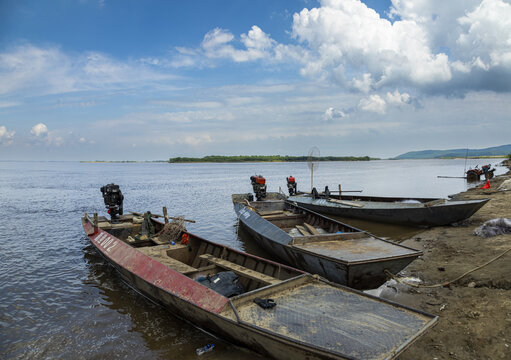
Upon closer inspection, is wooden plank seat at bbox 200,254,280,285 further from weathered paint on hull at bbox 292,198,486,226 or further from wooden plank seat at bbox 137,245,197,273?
weathered paint on hull at bbox 292,198,486,226

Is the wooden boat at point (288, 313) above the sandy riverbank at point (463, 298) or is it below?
above

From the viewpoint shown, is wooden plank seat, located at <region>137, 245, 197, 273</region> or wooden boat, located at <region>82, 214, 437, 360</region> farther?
wooden plank seat, located at <region>137, 245, 197, 273</region>

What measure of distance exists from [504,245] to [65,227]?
72.4 feet

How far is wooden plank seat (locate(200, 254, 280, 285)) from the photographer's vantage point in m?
7.15

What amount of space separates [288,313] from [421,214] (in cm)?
1233

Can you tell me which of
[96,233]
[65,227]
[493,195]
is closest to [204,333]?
[96,233]

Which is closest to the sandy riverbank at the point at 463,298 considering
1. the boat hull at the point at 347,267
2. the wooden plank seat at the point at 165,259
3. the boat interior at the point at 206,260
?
the boat hull at the point at 347,267

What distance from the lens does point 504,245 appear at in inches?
395

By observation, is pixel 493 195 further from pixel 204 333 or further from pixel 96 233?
pixel 96 233

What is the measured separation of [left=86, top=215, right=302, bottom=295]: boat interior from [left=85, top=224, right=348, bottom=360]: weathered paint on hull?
2.54 ft

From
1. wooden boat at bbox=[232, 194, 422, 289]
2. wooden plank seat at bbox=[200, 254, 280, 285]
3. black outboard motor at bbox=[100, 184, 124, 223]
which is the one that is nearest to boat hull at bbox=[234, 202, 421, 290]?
wooden boat at bbox=[232, 194, 422, 289]

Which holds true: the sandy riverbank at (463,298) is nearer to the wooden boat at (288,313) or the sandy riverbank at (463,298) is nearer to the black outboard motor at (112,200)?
the wooden boat at (288,313)

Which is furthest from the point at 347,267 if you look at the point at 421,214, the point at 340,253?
the point at 421,214

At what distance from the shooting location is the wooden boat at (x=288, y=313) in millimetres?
4539
